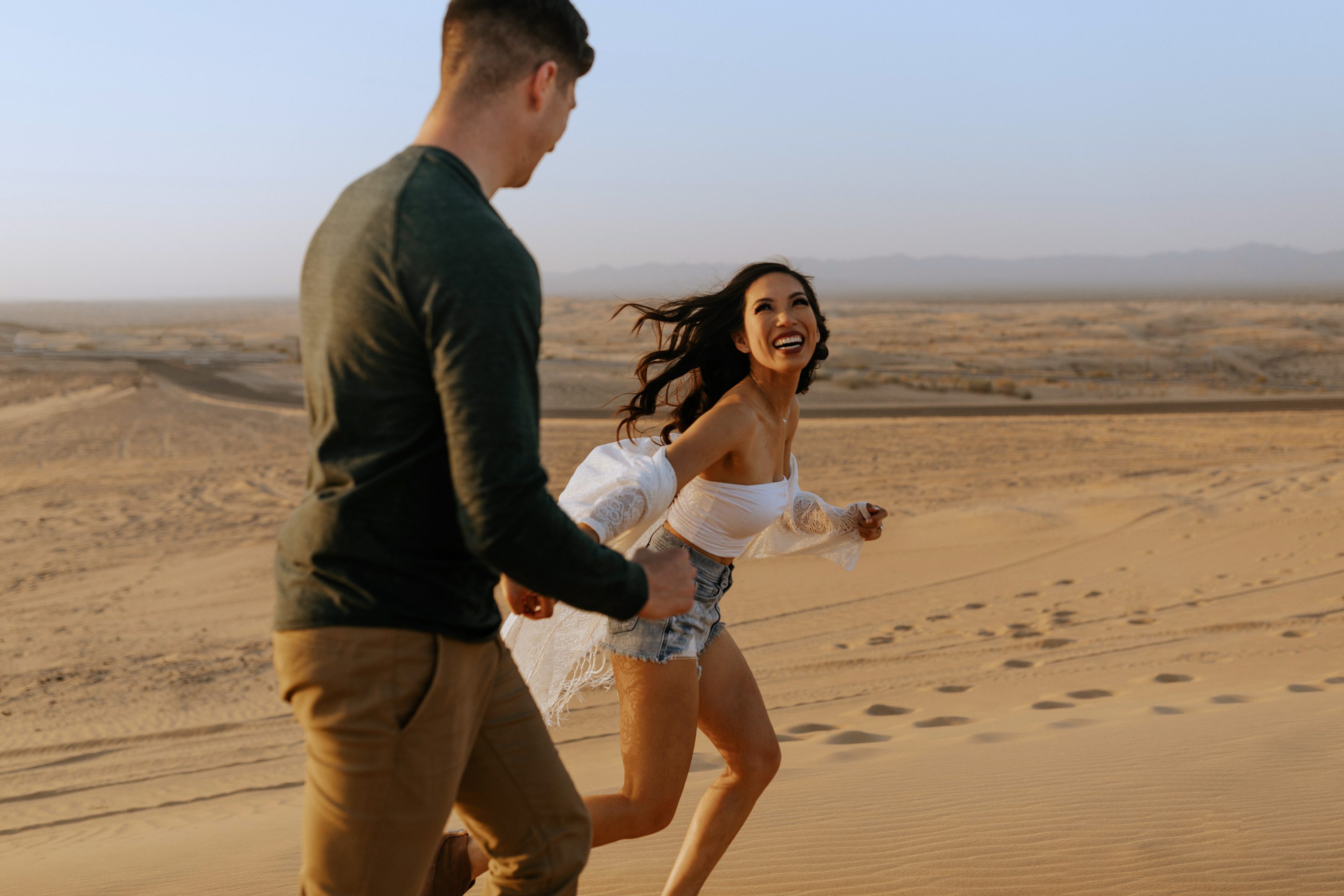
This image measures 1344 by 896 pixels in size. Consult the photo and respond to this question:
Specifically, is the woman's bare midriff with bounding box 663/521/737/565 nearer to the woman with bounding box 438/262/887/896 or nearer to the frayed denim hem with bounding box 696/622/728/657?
the woman with bounding box 438/262/887/896

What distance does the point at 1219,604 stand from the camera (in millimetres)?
8703

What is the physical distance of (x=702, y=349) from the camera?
11.8 ft

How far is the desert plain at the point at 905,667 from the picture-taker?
12.6 ft

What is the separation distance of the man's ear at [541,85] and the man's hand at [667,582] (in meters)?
0.81

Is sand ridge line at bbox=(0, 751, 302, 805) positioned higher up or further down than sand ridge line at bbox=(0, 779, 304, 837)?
further down

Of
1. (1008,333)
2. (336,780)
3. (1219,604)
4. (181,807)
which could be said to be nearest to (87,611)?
(181,807)

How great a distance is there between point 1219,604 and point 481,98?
350 inches

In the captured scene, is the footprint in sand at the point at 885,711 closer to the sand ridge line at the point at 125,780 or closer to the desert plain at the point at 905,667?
the desert plain at the point at 905,667

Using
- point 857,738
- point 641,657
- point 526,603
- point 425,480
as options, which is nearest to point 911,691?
point 857,738

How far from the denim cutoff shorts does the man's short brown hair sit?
138cm

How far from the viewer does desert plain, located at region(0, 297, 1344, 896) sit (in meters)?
3.83

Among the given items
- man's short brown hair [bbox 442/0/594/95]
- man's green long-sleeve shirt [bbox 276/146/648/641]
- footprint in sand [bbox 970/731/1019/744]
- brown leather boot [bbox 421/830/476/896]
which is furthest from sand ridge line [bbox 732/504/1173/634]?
man's short brown hair [bbox 442/0/594/95]

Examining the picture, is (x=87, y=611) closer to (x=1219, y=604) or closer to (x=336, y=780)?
(x=336, y=780)

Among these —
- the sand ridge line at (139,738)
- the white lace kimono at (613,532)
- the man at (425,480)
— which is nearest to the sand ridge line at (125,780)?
the sand ridge line at (139,738)
